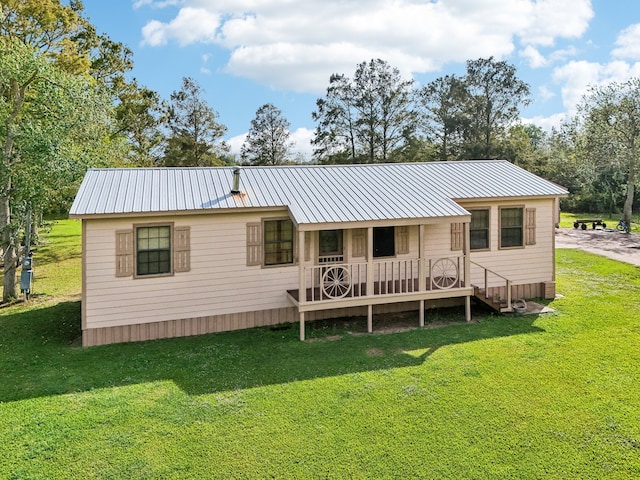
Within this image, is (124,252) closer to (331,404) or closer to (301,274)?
(301,274)

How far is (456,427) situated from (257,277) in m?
5.87

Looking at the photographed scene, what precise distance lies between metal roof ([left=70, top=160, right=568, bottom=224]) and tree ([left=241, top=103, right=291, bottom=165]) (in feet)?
88.6

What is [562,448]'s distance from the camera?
607cm

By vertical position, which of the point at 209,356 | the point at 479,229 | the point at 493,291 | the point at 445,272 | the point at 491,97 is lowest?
the point at 209,356

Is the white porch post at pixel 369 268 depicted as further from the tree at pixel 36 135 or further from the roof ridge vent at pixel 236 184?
the tree at pixel 36 135

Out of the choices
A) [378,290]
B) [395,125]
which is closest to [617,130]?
[395,125]

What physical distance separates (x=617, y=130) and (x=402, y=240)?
1140 inches

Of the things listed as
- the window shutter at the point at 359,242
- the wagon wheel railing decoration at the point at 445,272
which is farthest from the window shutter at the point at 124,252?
the wagon wheel railing decoration at the point at 445,272

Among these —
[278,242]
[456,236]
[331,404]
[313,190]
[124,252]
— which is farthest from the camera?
[456,236]

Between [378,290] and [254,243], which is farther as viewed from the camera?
[378,290]

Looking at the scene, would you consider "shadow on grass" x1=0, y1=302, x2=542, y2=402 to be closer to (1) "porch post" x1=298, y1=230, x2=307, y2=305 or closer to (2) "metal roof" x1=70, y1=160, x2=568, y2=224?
(1) "porch post" x1=298, y1=230, x2=307, y2=305

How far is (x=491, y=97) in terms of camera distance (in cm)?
4003

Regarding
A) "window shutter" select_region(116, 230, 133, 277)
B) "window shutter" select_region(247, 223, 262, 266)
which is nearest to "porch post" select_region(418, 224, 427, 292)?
"window shutter" select_region(247, 223, 262, 266)

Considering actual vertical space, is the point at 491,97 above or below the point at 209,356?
above
